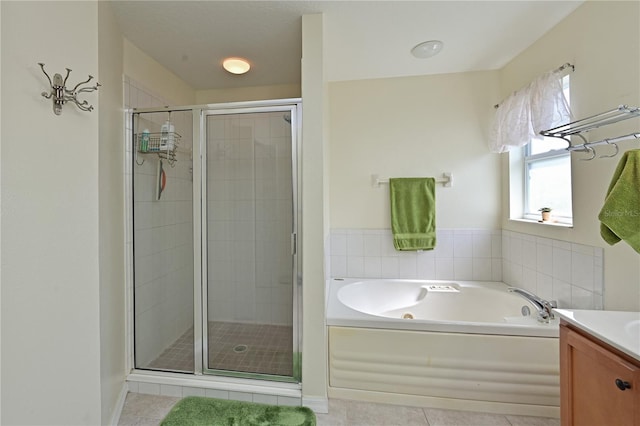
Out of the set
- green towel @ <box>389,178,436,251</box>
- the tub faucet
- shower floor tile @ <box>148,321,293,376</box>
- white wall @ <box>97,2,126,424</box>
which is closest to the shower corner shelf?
white wall @ <box>97,2,126,424</box>

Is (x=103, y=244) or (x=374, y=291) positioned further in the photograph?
(x=374, y=291)

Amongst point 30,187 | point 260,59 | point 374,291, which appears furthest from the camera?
point 374,291

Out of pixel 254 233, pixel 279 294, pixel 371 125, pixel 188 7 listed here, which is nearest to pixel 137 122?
pixel 188 7

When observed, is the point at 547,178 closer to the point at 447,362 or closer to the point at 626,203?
the point at 626,203

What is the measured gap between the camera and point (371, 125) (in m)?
2.56

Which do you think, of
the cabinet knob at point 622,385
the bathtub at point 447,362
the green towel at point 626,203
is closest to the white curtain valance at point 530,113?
the green towel at point 626,203

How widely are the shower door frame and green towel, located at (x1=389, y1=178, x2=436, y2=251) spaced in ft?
3.66

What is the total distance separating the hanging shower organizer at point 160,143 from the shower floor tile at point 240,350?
1317 millimetres

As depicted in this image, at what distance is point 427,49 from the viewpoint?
6.60 feet

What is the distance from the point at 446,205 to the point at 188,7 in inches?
97.2

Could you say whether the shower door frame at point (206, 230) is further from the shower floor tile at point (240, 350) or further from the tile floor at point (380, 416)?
the tile floor at point (380, 416)

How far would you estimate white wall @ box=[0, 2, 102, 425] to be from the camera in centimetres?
104

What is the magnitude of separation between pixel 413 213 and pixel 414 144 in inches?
25.7

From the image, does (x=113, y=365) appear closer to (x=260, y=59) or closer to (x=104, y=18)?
(x=104, y=18)
